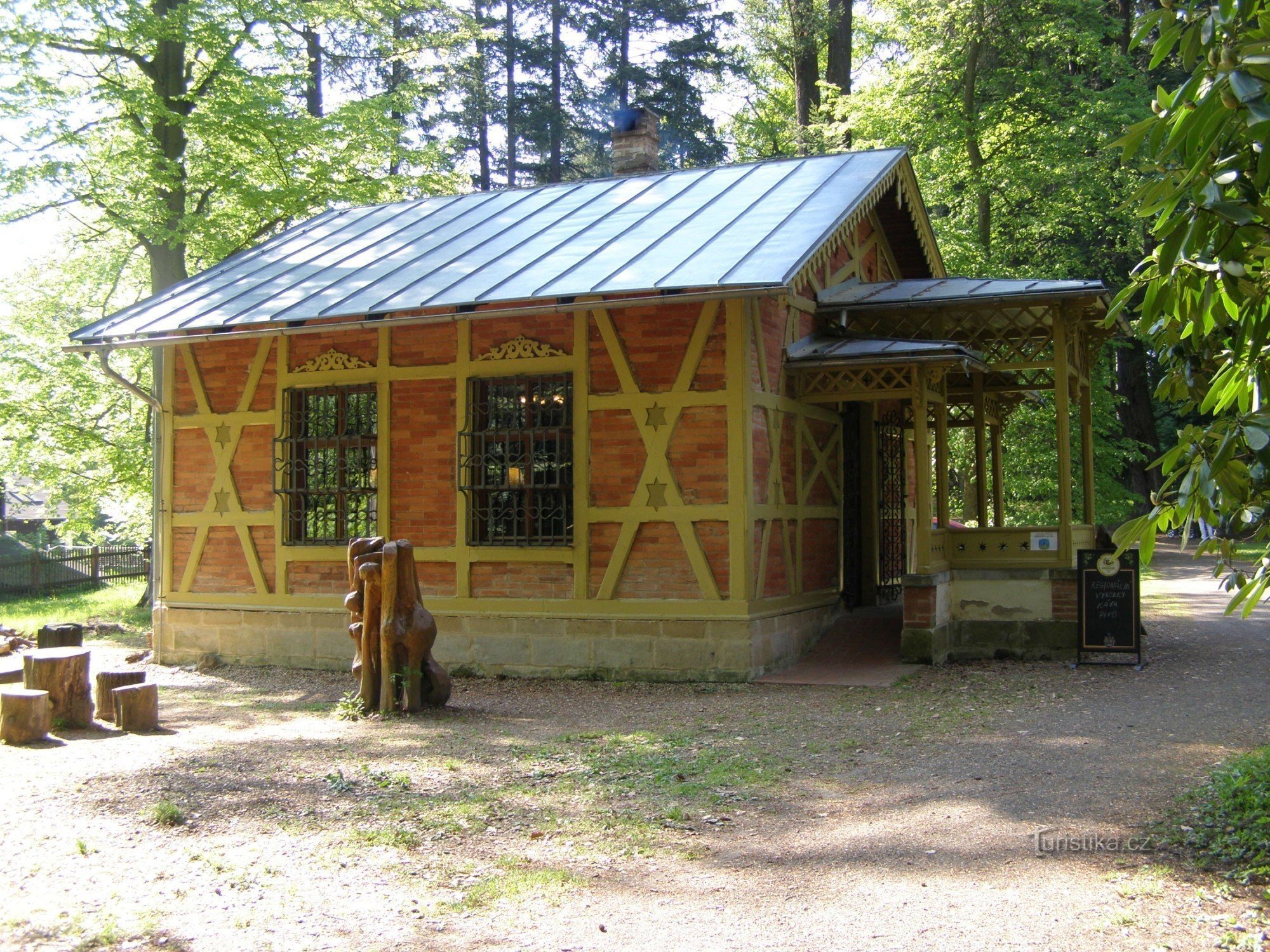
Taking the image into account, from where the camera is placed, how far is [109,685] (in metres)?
9.12

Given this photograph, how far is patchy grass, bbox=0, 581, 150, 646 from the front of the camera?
55.8 ft

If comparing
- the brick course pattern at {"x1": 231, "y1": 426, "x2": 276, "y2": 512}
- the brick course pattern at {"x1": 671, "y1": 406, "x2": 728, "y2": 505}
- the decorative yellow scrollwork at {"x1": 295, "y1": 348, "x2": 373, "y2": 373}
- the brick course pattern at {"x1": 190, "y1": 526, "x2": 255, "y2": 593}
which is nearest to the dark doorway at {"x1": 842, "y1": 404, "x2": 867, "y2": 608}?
the brick course pattern at {"x1": 671, "y1": 406, "x2": 728, "y2": 505}

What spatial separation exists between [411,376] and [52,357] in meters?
10.9

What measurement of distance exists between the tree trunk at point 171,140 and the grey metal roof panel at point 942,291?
34.7 feet

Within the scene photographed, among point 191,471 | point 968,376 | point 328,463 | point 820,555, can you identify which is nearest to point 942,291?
point 968,376

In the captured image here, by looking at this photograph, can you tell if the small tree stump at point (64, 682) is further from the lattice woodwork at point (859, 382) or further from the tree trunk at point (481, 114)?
the tree trunk at point (481, 114)

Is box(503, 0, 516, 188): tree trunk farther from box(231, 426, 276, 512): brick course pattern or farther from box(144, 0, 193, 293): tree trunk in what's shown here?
box(231, 426, 276, 512): brick course pattern

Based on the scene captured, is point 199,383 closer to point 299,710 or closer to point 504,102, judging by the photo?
point 299,710

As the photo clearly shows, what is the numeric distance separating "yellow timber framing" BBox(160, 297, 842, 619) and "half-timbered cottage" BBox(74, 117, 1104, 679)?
1.2 inches

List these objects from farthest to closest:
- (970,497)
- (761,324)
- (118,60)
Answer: (970,497)
(118,60)
(761,324)

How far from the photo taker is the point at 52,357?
19.7 meters

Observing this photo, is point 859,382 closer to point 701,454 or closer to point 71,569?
point 701,454

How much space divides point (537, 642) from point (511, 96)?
21521 millimetres

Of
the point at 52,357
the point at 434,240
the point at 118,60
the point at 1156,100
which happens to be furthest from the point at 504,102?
the point at 1156,100
